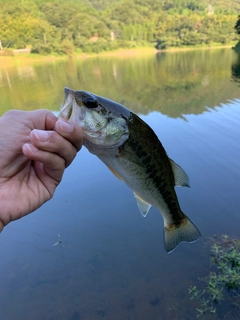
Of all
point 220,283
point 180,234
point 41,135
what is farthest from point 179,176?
point 220,283

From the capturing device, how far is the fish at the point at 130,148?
6.21 feet

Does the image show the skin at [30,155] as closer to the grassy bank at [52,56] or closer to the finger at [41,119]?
the finger at [41,119]

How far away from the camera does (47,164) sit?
1.97m

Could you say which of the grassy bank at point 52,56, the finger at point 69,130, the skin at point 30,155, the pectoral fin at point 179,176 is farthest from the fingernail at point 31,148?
the grassy bank at point 52,56

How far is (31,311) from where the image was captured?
475cm

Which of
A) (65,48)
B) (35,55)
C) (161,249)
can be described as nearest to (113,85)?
(161,249)

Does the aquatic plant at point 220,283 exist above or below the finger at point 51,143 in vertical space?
below

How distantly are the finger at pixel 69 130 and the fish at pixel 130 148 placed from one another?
0.06 meters

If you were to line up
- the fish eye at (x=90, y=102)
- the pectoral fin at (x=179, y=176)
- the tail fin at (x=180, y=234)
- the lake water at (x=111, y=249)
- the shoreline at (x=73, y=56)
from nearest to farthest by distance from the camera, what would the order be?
the fish eye at (x=90, y=102) → the pectoral fin at (x=179, y=176) → the tail fin at (x=180, y=234) → the lake water at (x=111, y=249) → the shoreline at (x=73, y=56)

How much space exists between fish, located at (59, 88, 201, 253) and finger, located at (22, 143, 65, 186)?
252mm

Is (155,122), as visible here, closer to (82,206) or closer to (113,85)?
(82,206)

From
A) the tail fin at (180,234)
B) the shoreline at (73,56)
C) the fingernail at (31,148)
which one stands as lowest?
the shoreline at (73,56)

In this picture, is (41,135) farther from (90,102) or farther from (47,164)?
(90,102)

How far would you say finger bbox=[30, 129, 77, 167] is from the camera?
5.78 feet
